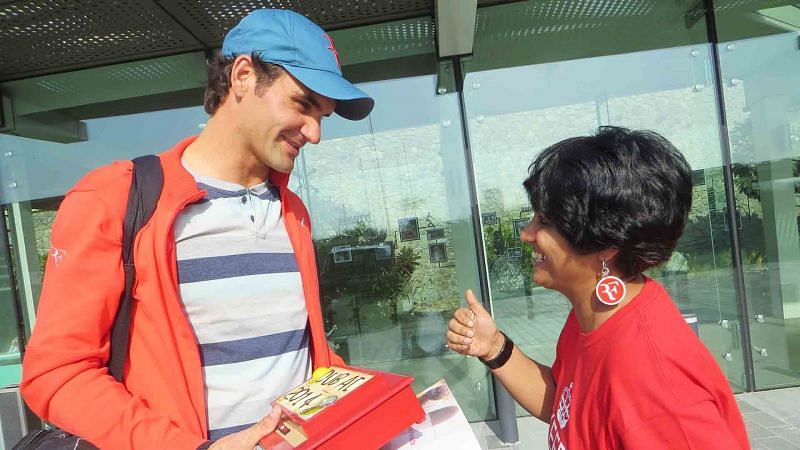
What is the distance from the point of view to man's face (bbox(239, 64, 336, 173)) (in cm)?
121

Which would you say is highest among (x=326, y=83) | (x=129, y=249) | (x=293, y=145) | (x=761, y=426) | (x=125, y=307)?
(x=326, y=83)

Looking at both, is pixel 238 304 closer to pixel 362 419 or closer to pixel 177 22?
pixel 362 419

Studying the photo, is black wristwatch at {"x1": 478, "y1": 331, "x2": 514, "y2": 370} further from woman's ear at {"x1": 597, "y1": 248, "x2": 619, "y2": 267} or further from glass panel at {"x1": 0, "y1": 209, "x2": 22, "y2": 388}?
glass panel at {"x1": 0, "y1": 209, "x2": 22, "y2": 388}

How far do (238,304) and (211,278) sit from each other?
87 millimetres

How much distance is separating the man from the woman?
600 mm

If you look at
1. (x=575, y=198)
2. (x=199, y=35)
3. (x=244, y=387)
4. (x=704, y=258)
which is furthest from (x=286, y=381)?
(x=704, y=258)

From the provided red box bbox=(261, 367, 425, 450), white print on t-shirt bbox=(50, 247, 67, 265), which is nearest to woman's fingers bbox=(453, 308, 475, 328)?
red box bbox=(261, 367, 425, 450)

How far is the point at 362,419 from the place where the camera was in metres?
0.89

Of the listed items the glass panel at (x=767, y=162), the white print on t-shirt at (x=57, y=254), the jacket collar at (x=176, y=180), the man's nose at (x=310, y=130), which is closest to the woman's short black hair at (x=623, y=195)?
the man's nose at (x=310, y=130)

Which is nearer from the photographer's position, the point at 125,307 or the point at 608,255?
the point at 125,307

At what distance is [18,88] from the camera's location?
14.7ft

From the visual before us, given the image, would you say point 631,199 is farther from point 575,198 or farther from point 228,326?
point 228,326

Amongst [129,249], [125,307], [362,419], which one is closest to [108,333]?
[125,307]

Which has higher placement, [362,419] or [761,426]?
[362,419]
